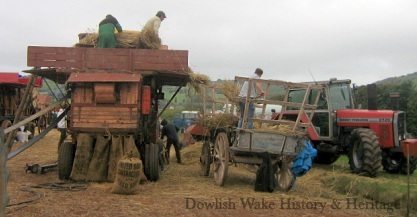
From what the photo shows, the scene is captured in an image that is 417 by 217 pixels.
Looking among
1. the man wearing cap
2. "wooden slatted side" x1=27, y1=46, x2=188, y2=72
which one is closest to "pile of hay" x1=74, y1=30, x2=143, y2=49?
the man wearing cap

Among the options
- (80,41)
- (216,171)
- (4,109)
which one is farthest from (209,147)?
(4,109)

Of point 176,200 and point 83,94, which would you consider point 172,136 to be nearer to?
point 83,94

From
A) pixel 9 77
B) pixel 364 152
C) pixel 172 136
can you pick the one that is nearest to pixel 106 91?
pixel 172 136

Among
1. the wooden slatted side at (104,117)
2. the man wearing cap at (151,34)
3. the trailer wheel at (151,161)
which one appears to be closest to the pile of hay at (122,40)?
the man wearing cap at (151,34)

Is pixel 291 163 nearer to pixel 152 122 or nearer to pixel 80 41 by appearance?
pixel 152 122

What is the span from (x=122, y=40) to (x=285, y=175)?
469 centimetres

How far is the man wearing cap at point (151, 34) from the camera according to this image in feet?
34.1

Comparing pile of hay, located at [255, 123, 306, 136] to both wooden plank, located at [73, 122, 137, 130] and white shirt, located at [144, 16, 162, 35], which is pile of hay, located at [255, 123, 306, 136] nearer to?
wooden plank, located at [73, 122, 137, 130]

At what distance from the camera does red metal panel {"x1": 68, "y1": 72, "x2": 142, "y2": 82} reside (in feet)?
29.3

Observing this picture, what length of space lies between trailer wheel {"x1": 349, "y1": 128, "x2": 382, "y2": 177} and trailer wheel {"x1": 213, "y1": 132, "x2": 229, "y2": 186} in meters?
3.72

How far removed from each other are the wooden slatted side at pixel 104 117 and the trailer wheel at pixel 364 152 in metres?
5.48

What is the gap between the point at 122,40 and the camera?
10.5 m

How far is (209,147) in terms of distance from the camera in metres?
10.6

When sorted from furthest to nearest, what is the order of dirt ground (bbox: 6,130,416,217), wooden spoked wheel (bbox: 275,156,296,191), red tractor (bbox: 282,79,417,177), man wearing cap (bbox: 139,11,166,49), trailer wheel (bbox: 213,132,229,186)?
red tractor (bbox: 282,79,417,177) < man wearing cap (bbox: 139,11,166,49) < trailer wheel (bbox: 213,132,229,186) < wooden spoked wheel (bbox: 275,156,296,191) < dirt ground (bbox: 6,130,416,217)
